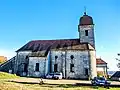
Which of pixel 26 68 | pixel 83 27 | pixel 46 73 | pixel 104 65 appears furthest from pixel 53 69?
pixel 104 65

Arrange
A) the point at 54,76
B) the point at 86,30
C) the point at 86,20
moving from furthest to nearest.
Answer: the point at 86,20 < the point at 86,30 < the point at 54,76

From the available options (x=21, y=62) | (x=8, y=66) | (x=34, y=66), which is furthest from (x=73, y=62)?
(x=8, y=66)

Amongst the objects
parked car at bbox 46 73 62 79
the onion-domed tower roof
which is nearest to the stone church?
the onion-domed tower roof

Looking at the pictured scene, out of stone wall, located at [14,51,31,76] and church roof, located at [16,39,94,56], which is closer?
church roof, located at [16,39,94,56]

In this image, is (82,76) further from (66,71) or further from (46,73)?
(46,73)

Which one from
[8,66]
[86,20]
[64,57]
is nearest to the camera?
[64,57]

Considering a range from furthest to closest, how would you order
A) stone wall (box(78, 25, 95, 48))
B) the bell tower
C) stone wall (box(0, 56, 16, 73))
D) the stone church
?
stone wall (box(0, 56, 16, 73)) → the bell tower → stone wall (box(78, 25, 95, 48)) → the stone church

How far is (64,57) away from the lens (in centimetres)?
4381

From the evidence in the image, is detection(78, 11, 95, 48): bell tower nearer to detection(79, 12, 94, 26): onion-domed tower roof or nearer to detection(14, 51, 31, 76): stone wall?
detection(79, 12, 94, 26): onion-domed tower roof

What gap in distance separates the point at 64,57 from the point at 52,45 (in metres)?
4.73

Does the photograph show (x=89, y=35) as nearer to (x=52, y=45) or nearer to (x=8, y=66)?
(x=52, y=45)

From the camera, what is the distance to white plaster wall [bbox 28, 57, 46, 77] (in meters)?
43.9

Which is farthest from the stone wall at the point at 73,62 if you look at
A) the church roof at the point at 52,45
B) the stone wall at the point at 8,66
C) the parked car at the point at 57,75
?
the stone wall at the point at 8,66

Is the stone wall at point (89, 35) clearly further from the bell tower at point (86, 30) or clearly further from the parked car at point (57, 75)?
the parked car at point (57, 75)
